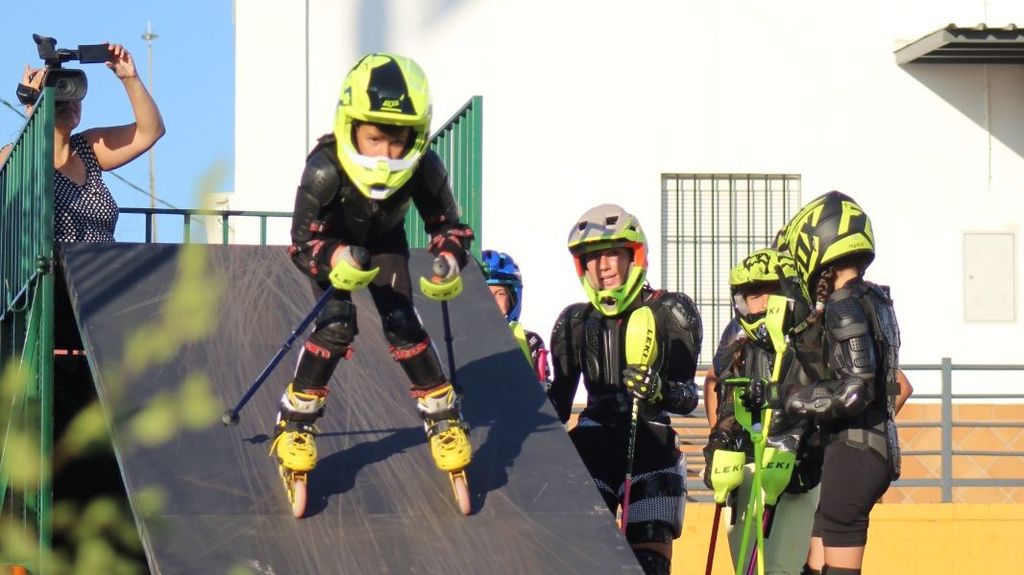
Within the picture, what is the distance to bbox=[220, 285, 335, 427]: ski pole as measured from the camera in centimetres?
585

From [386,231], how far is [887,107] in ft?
33.9

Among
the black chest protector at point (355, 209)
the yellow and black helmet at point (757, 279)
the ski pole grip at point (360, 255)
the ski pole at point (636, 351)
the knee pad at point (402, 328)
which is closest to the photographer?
the ski pole grip at point (360, 255)

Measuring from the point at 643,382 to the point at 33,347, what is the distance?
102 inches

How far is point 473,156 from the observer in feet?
26.9

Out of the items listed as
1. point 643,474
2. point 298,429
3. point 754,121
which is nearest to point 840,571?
point 643,474

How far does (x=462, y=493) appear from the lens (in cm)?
592

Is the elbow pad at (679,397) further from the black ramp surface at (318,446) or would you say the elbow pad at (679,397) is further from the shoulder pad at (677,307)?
the black ramp surface at (318,446)

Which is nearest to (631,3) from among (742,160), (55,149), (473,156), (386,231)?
(742,160)

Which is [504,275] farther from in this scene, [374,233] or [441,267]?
[441,267]

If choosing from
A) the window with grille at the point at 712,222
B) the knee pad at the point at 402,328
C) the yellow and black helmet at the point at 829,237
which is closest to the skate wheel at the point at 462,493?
the knee pad at the point at 402,328

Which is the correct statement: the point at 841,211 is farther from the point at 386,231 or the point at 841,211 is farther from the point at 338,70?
the point at 338,70

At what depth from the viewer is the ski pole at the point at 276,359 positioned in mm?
5852

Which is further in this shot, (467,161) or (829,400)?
(467,161)

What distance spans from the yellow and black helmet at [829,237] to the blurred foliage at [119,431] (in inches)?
93.1
